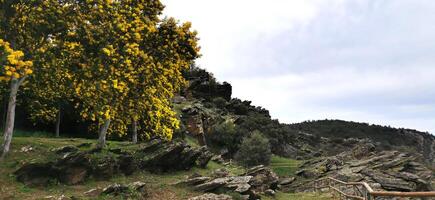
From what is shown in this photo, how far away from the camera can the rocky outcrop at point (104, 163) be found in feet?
54.3

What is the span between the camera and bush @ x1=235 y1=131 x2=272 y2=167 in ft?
192

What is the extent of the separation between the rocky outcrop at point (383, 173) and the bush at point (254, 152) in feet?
30.5

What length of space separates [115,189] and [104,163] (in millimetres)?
2686

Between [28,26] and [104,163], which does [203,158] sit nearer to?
[104,163]

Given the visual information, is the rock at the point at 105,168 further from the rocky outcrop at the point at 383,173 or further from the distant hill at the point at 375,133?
the distant hill at the point at 375,133

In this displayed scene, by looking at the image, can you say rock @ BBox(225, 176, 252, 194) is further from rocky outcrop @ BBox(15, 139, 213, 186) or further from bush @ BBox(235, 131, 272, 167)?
bush @ BBox(235, 131, 272, 167)

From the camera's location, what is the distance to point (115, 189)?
55.6ft

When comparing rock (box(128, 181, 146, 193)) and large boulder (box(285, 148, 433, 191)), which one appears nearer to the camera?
rock (box(128, 181, 146, 193))

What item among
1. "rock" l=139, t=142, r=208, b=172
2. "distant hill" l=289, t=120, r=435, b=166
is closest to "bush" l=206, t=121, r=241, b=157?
"rock" l=139, t=142, r=208, b=172

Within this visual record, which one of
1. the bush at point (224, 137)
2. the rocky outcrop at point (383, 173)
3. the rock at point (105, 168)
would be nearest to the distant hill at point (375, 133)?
the bush at point (224, 137)

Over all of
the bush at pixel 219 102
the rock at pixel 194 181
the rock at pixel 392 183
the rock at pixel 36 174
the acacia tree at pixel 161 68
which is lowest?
the rock at pixel 392 183

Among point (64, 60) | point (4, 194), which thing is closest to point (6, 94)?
point (64, 60)

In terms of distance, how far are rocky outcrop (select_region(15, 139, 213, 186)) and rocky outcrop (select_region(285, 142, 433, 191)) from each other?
67.4 ft

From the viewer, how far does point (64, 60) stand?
17.1m
